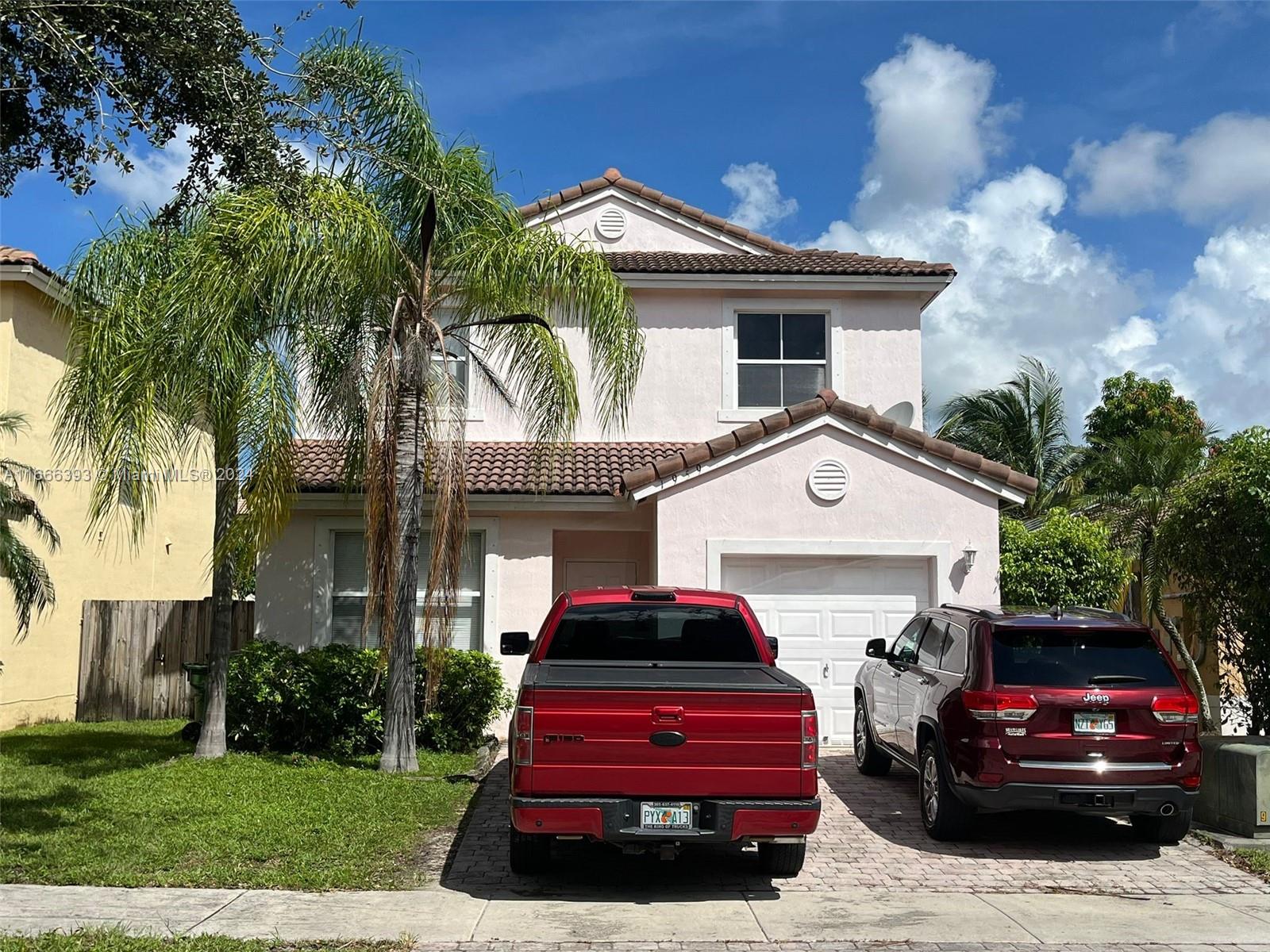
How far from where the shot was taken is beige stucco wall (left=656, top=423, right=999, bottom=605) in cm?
1330

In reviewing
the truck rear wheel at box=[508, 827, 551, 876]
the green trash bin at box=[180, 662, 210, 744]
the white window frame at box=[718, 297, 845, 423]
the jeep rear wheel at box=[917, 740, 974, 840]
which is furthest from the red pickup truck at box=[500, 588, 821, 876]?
the white window frame at box=[718, 297, 845, 423]

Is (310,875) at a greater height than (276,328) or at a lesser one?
lesser

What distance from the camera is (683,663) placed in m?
8.31

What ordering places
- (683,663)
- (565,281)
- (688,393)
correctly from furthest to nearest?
(688,393) → (565,281) → (683,663)

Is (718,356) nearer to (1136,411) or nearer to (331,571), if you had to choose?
(331,571)

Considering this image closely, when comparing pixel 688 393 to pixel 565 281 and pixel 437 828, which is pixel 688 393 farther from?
pixel 437 828

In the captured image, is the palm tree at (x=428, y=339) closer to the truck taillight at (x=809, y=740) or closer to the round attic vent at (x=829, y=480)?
the round attic vent at (x=829, y=480)

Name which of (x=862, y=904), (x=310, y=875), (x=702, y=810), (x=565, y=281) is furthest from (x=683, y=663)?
(x=565, y=281)

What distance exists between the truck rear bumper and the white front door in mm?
8994

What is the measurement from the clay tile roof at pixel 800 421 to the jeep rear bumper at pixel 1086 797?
5.46m

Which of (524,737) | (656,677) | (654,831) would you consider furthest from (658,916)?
(656,677)

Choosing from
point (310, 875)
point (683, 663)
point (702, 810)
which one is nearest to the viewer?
point (702, 810)

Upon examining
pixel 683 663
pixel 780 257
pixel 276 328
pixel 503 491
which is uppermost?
pixel 780 257

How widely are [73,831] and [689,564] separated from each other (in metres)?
6.94
